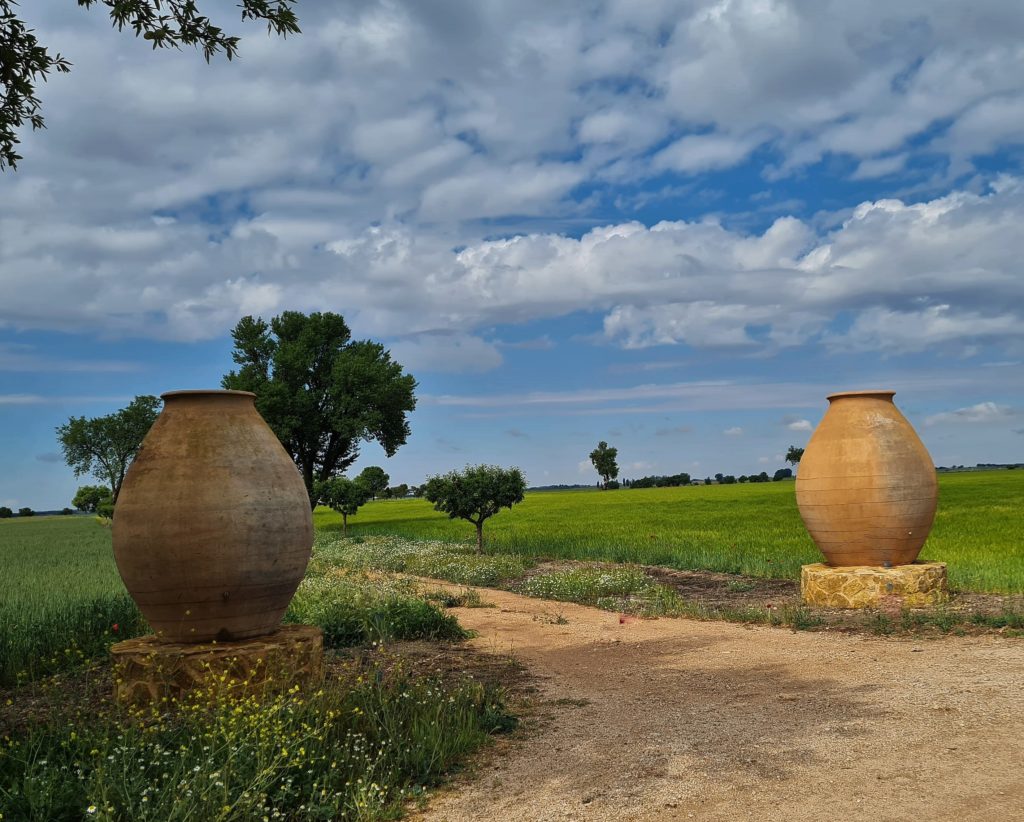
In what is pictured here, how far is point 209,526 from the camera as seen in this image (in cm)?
697

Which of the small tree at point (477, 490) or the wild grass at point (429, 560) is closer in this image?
the wild grass at point (429, 560)

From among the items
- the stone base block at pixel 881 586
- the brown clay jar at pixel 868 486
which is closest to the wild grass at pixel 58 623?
the stone base block at pixel 881 586

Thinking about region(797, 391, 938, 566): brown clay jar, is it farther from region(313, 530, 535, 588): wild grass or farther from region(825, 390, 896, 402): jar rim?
region(313, 530, 535, 588): wild grass

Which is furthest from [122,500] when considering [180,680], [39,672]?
[39,672]

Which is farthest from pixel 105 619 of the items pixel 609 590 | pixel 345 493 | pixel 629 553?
pixel 345 493

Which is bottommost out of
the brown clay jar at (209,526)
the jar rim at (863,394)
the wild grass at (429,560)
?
the wild grass at (429,560)

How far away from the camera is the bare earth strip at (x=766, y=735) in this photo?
15.5 ft

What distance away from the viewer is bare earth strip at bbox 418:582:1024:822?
4.71 metres

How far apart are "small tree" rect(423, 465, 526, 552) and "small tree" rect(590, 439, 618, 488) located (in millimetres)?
75764

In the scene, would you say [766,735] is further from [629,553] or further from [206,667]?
[629,553]

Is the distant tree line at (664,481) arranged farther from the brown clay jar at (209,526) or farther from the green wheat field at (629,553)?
the brown clay jar at (209,526)

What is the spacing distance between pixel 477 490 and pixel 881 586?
481 inches

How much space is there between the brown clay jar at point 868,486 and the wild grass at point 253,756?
7.59m

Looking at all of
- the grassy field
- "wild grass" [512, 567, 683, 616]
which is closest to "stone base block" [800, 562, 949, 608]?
the grassy field
